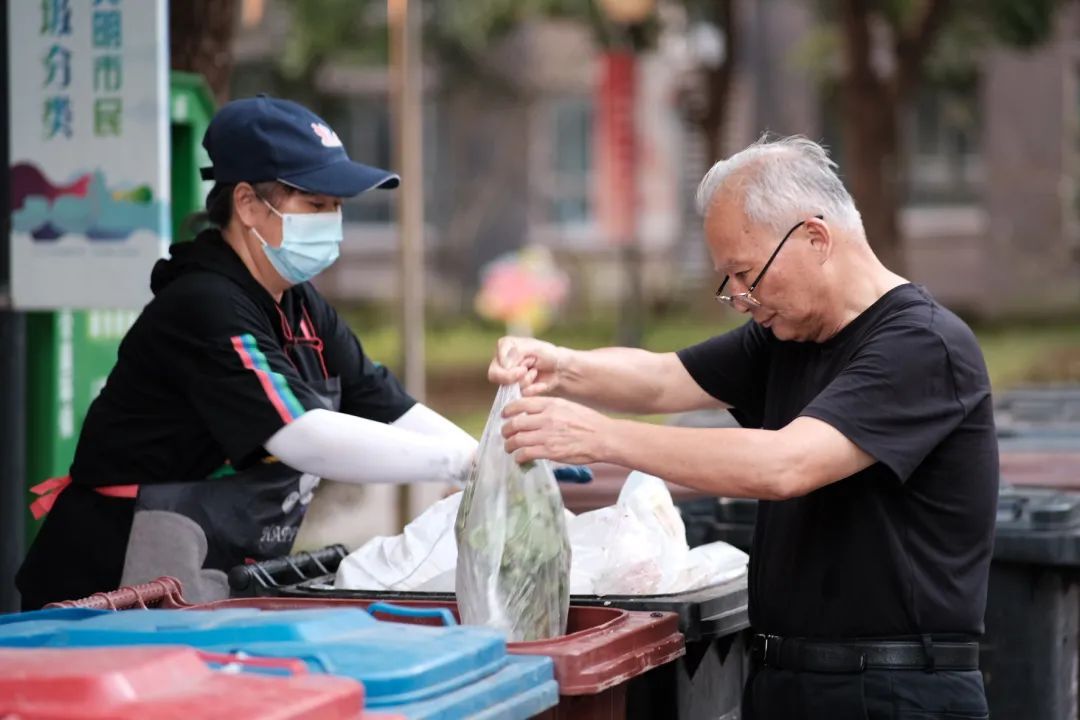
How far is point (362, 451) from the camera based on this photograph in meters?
3.52

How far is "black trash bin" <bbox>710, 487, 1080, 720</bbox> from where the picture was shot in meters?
4.23

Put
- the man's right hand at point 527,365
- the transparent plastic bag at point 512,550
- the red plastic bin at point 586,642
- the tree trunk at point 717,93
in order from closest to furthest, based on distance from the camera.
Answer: the red plastic bin at point 586,642 → the transparent plastic bag at point 512,550 → the man's right hand at point 527,365 → the tree trunk at point 717,93

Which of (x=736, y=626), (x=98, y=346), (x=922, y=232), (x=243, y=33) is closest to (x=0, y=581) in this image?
(x=98, y=346)

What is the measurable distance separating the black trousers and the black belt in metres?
0.01

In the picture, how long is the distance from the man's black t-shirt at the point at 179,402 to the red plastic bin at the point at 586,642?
0.30 m

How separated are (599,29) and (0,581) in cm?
1844

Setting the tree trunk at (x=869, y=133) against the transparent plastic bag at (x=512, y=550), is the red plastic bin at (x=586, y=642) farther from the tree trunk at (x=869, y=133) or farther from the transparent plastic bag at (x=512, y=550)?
the tree trunk at (x=869, y=133)

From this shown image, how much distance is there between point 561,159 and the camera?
31375mm

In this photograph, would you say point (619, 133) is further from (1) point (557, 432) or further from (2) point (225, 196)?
(1) point (557, 432)

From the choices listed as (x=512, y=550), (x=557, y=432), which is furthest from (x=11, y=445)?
(x=557, y=432)

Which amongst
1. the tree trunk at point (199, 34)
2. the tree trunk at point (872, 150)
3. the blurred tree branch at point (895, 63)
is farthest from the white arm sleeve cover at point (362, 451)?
the tree trunk at point (872, 150)

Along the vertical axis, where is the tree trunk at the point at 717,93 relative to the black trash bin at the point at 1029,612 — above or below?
above

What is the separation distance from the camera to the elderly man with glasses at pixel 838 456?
3.06m

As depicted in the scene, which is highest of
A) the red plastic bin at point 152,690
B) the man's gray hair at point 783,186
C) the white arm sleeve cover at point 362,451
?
the man's gray hair at point 783,186
